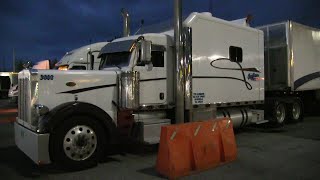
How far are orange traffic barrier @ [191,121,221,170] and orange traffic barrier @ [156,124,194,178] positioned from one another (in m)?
0.19

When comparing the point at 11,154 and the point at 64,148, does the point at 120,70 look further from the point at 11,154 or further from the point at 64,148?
the point at 11,154

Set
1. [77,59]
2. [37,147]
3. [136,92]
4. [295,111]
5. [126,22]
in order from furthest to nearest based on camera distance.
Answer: [295,111] < [77,59] < [126,22] < [136,92] < [37,147]

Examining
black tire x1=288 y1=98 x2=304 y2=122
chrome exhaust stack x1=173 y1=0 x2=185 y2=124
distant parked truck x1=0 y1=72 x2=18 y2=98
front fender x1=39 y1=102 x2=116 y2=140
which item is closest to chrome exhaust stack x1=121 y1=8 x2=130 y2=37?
chrome exhaust stack x1=173 y1=0 x2=185 y2=124

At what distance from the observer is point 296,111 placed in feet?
52.9

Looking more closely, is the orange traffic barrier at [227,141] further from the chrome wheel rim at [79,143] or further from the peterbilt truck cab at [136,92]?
the chrome wheel rim at [79,143]

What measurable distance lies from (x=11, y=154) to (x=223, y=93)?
607cm

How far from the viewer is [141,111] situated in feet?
32.0

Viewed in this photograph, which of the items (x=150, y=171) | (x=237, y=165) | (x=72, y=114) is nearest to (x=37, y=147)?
(x=72, y=114)

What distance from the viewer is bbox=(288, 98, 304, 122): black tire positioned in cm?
1571

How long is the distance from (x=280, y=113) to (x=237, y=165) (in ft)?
24.3

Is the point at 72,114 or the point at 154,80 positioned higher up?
the point at 154,80

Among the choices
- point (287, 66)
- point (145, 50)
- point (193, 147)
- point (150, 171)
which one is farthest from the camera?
point (287, 66)

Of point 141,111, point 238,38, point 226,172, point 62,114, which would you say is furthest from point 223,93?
point 62,114

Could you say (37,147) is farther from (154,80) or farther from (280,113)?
(280,113)
